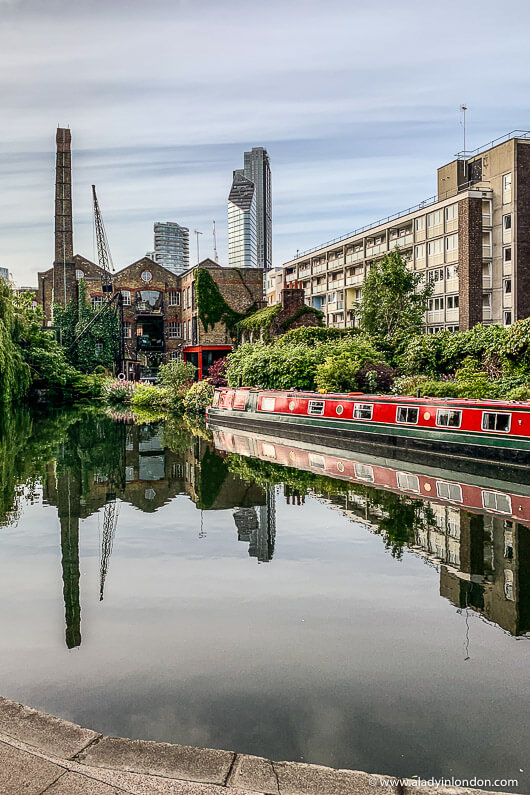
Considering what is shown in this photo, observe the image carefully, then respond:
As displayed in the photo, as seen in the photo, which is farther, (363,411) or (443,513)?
(363,411)

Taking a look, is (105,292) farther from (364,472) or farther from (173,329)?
(364,472)

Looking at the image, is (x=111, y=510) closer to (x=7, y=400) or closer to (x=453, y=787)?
(x=453, y=787)

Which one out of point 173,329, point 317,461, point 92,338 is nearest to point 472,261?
point 173,329

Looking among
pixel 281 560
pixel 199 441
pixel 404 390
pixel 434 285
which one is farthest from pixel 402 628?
pixel 434 285

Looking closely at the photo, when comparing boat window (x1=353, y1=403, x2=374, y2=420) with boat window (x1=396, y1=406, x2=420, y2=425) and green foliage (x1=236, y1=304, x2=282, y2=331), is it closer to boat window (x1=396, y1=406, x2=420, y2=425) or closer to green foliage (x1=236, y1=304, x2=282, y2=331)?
boat window (x1=396, y1=406, x2=420, y2=425)

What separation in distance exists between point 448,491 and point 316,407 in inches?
354

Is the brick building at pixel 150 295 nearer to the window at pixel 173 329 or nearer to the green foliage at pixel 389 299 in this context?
the window at pixel 173 329

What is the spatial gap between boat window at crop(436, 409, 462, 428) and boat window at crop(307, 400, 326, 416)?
5.29 meters

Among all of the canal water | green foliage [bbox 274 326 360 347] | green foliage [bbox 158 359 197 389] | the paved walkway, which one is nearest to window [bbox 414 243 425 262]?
green foliage [bbox 274 326 360 347]

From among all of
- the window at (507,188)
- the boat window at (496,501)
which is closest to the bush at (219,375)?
the window at (507,188)

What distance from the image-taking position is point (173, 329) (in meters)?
57.5

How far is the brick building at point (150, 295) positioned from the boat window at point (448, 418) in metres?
32.3

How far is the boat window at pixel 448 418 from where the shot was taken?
54.0ft

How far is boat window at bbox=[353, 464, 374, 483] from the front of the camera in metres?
15.1
